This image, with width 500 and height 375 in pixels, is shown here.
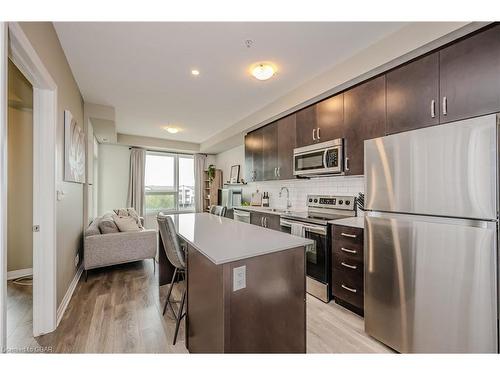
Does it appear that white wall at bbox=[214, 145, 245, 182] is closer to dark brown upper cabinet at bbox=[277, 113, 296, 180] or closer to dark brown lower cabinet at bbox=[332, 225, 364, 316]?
dark brown upper cabinet at bbox=[277, 113, 296, 180]

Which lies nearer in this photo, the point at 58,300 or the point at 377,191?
the point at 377,191

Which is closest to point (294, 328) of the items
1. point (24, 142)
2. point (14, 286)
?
point (14, 286)

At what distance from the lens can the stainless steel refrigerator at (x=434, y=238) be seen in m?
1.23

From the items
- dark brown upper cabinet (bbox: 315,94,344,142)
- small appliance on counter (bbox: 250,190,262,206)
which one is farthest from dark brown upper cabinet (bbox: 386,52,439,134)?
small appliance on counter (bbox: 250,190,262,206)

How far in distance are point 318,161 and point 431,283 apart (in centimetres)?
167

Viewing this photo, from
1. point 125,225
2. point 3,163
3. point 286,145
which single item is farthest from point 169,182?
point 3,163

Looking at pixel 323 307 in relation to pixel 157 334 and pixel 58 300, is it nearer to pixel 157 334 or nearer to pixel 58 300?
pixel 157 334

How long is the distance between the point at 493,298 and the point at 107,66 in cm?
367

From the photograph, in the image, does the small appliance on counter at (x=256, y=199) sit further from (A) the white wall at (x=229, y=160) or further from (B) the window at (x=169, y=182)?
(B) the window at (x=169, y=182)

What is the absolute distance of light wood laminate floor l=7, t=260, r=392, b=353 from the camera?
173 cm

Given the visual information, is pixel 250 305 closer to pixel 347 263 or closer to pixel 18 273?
pixel 347 263

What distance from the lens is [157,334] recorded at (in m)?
1.90

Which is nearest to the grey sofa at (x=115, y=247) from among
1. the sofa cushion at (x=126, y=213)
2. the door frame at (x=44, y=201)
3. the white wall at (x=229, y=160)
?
the sofa cushion at (x=126, y=213)

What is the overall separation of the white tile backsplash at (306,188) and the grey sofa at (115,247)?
221cm
